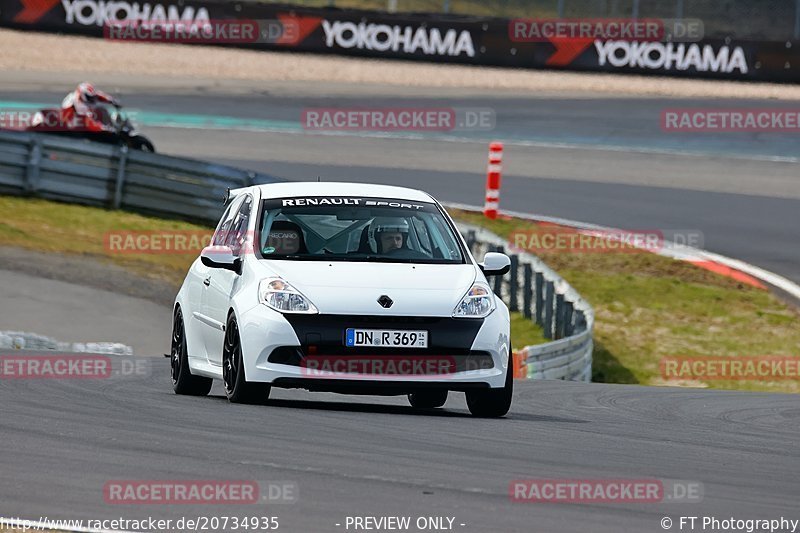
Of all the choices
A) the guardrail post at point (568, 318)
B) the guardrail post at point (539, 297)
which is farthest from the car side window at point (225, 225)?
the guardrail post at point (539, 297)

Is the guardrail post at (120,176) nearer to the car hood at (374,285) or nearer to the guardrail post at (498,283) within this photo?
the guardrail post at (498,283)

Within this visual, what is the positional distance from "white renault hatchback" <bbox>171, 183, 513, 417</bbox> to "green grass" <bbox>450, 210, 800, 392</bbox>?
7649 millimetres

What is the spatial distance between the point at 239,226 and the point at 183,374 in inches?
42.5

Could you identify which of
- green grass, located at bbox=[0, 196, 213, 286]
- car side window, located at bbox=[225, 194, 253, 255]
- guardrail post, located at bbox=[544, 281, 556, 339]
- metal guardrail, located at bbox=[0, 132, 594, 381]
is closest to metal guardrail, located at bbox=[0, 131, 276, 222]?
metal guardrail, located at bbox=[0, 132, 594, 381]

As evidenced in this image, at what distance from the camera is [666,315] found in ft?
64.5

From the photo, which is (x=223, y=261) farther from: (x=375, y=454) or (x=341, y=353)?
(x=375, y=454)

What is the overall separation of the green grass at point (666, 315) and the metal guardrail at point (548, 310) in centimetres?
78

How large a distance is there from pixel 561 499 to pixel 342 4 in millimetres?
38897

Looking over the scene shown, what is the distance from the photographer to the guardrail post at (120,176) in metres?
23.0

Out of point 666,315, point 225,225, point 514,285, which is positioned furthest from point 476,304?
point 666,315

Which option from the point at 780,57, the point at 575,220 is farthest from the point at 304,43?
the point at 575,220

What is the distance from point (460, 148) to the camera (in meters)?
32.0

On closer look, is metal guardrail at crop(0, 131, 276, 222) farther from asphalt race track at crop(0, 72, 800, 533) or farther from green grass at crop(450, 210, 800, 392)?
green grass at crop(450, 210, 800, 392)

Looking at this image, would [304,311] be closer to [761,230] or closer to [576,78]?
[761,230]
